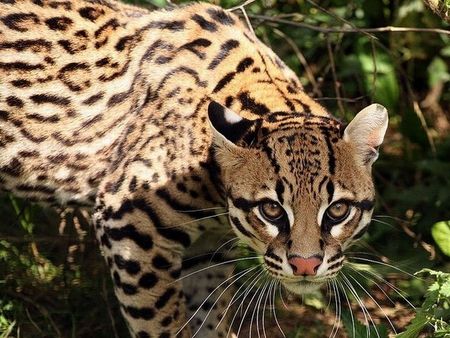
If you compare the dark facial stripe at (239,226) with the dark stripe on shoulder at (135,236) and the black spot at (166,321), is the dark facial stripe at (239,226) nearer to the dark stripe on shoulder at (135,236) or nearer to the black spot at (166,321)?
the dark stripe on shoulder at (135,236)

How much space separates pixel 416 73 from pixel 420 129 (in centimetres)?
96

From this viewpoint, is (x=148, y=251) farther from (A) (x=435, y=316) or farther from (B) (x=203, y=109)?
(A) (x=435, y=316)

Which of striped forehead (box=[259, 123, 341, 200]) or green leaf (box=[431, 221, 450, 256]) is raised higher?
striped forehead (box=[259, 123, 341, 200])

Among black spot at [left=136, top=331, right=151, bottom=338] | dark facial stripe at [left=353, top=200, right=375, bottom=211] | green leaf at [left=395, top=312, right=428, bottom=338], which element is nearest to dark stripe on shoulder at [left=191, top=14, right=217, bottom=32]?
dark facial stripe at [left=353, top=200, right=375, bottom=211]

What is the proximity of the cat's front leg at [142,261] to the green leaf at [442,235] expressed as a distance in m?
1.47

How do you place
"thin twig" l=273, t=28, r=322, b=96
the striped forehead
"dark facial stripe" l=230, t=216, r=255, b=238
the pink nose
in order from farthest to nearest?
"thin twig" l=273, t=28, r=322, b=96 < "dark facial stripe" l=230, t=216, r=255, b=238 < the striped forehead < the pink nose

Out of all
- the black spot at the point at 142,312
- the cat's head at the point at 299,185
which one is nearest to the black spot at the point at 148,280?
the black spot at the point at 142,312

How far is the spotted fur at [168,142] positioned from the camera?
15.7 ft

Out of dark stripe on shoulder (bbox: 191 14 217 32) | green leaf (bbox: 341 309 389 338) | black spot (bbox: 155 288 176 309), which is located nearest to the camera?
green leaf (bbox: 341 309 389 338)

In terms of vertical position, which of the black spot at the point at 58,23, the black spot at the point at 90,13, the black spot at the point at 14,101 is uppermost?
the black spot at the point at 90,13

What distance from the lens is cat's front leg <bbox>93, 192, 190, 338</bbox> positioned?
5.23 m

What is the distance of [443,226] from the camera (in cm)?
591

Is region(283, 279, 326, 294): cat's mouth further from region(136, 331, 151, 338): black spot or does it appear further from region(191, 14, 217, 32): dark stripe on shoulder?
region(191, 14, 217, 32): dark stripe on shoulder

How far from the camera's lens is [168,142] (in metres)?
5.29
